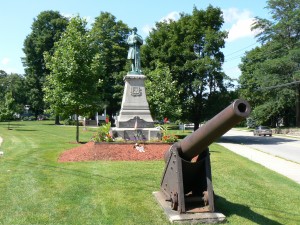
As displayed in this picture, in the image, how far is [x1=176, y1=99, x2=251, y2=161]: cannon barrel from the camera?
5102mm

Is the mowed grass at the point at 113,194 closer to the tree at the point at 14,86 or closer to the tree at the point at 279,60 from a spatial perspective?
the tree at the point at 279,60

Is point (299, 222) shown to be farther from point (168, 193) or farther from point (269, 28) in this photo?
point (269, 28)

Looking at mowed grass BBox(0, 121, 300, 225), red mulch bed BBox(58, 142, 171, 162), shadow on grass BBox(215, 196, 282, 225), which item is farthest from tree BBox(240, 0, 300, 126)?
shadow on grass BBox(215, 196, 282, 225)

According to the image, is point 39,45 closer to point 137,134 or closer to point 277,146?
point 277,146

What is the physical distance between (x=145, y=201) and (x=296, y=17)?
42.6 meters

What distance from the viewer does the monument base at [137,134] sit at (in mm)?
17031

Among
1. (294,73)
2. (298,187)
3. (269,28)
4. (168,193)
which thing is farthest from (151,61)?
(168,193)

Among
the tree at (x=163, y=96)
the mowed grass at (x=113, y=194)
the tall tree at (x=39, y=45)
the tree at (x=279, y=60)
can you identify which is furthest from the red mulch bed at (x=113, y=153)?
the tall tree at (x=39, y=45)

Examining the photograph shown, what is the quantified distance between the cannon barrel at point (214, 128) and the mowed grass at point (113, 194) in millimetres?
1339

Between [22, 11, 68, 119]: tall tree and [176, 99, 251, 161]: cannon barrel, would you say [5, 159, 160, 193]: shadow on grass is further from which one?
[22, 11, 68, 119]: tall tree

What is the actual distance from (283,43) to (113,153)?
125 feet

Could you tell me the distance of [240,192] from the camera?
881 centimetres

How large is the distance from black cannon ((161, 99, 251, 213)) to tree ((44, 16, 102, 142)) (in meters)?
14.9

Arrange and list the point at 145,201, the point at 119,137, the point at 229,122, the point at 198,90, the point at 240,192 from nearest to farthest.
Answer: the point at 229,122 < the point at 145,201 < the point at 240,192 < the point at 119,137 < the point at 198,90
